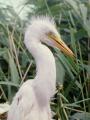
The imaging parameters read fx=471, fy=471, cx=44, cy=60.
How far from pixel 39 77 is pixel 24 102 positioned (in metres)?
0.12

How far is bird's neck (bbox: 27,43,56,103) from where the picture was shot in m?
1.82

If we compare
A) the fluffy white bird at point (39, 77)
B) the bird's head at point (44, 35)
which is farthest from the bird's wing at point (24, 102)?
the bird's head at point (44, 35)

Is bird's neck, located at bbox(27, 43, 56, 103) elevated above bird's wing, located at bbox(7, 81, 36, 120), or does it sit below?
above

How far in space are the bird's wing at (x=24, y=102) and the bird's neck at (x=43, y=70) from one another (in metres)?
0.03

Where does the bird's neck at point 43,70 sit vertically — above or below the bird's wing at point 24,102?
above

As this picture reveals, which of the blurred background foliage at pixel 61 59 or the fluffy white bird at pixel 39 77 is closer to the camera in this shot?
the fluffy white bird at pixel 39 77

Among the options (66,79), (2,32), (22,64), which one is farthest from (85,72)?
(2,32)

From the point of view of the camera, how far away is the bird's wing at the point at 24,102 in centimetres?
183

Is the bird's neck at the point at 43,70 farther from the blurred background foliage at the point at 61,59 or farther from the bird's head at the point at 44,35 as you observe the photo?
the blurred background foliage at the point at 61,59

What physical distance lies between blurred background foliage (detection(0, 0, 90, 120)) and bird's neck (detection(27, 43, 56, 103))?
259 mm

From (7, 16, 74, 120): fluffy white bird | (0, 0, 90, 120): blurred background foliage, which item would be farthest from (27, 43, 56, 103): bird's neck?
(0, 0, 90, 120): blurred background foliage

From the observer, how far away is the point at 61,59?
222cm

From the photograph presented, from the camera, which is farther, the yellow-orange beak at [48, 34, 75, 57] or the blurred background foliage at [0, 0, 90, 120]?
the blurred background foliage at [0, 0, 90, 120]

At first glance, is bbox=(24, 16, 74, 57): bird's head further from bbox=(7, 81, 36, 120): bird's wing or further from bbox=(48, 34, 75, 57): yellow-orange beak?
bbox=(7, 81, 36, 120): bird's wing
